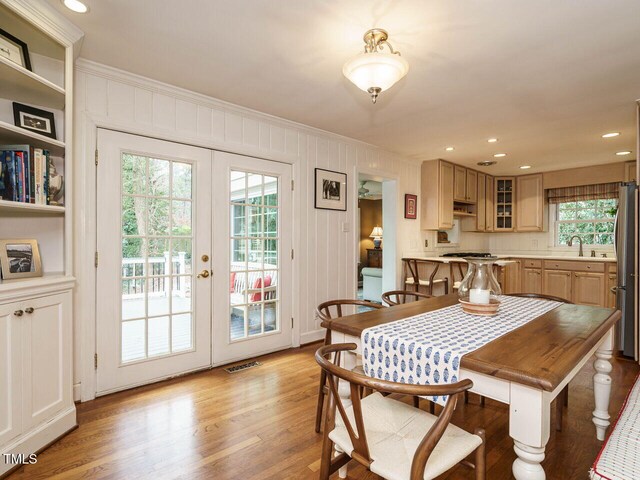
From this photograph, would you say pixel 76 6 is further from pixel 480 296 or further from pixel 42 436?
pixel 480 296

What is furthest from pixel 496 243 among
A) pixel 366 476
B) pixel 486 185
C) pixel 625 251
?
pixel 366 476

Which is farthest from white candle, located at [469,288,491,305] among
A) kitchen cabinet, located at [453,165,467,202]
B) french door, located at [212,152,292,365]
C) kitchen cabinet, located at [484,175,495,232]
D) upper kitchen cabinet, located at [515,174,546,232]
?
upper kitchen cabinet, located at [515,174,546,232]

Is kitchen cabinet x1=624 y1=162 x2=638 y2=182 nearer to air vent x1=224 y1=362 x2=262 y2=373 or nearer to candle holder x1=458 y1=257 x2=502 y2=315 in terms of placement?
candle holder x1=458 y1=257 x2=502 y2=315

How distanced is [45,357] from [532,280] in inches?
238

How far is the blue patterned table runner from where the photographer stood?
50.5 inches

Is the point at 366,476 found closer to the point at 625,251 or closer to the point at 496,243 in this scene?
the point at 625,251

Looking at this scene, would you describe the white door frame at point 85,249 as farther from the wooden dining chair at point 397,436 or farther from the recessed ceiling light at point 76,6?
the wooden dining chair at point 397,436

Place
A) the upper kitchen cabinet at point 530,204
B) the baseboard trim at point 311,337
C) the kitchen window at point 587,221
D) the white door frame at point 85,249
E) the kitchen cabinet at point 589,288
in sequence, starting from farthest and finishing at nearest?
the upper kitchen cabinet at point 530,204
the kitchen window at point 587,221
the kitchen cabinet at point 589,288
the baseboard trim at point 311,337
the white door frame at point 85,249

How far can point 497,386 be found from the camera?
3.86 ft

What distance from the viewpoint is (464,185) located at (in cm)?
557

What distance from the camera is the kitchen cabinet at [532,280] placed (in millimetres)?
5379

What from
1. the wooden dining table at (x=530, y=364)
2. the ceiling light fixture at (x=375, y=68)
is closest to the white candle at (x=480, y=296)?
the wooden dining table at (x=530, y=364)

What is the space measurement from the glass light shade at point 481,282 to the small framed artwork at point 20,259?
2.49m

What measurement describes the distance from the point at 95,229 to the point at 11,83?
0.97m
